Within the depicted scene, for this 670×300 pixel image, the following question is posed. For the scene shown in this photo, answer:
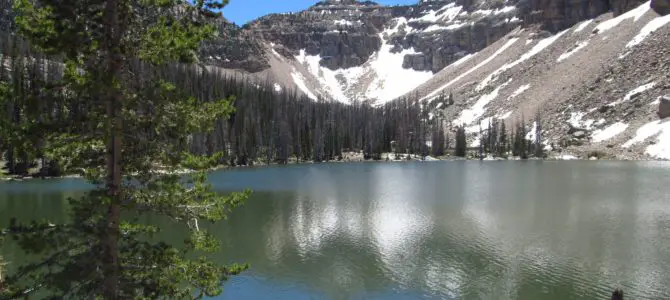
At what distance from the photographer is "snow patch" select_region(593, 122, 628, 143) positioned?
9944cm

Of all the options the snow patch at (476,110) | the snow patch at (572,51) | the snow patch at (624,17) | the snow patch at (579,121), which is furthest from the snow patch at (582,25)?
the snow patch at (579,121)

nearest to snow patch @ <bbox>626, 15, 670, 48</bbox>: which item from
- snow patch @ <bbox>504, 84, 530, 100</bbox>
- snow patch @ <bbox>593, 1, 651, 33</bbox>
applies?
snow patch @ <bbox>593, 1, 651, 33</bbox>

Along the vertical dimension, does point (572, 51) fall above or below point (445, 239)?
above

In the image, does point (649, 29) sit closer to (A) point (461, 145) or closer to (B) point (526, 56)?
(B) point (526, 56)

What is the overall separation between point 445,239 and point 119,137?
23.2m

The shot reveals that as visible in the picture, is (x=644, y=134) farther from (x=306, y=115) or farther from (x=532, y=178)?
(x=306, y=115)

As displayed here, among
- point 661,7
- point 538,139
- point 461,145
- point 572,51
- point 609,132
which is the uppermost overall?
point 661,7

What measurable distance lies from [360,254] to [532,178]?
42371mm

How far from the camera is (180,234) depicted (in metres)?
30.5

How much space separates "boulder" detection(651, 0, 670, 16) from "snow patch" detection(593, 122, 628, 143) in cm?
4714

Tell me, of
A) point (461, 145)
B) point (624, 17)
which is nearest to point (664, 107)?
point (461, 145)

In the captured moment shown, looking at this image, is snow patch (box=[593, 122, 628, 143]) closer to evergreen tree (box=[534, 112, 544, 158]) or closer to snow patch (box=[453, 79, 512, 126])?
evergreen tree (box=[534, 112, 544, 158])

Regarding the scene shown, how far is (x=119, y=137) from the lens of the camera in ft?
27.3

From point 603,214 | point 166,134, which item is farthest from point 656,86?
point 166,134
